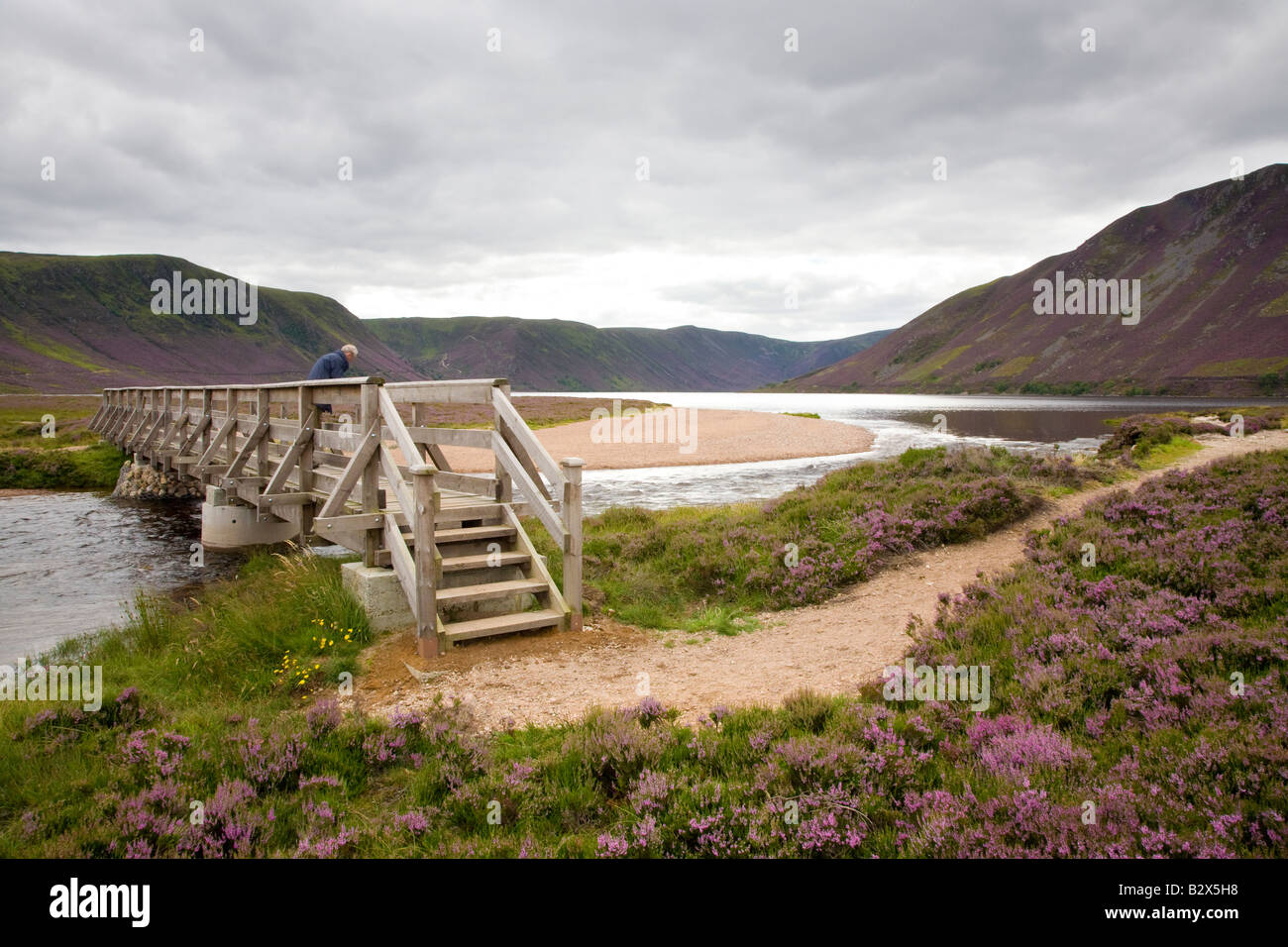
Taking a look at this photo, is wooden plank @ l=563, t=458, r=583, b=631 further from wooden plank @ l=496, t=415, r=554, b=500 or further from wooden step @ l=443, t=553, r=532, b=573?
wooden plank @ l=496, t=415, r=554, b=500

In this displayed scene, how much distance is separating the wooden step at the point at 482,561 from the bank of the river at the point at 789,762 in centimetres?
198

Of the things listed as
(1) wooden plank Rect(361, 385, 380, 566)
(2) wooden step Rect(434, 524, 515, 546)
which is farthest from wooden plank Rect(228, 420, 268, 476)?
(2) wooden step Rect(434, 524, 515, 546)

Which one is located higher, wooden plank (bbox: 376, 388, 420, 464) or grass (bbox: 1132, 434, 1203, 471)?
wooden plank (bbox: 376, 388, 420, 464)

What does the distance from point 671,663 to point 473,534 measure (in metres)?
3.33

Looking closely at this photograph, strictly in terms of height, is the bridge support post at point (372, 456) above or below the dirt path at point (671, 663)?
above

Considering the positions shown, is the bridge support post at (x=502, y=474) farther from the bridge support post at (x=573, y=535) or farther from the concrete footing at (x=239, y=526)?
the concrete footing at (x=239, y=526)

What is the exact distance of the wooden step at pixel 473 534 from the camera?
9.63 m

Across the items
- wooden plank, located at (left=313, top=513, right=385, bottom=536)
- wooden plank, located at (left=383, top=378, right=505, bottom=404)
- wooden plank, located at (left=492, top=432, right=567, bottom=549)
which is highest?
wooden plank, located at (left=383, top=378, right=505, bottom=404)

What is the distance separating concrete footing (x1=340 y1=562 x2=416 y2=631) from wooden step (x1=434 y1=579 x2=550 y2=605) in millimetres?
673

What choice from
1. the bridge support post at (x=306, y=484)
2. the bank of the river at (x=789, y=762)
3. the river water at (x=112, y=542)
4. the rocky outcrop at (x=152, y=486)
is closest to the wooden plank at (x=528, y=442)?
the bank of the river at (x=789, y=762)

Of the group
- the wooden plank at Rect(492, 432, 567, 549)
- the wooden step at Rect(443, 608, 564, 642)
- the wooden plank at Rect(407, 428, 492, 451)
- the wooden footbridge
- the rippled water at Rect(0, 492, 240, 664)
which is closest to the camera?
the wooden step at Rect(443, 608, 564, 642)

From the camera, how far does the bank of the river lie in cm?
400

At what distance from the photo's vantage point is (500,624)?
875 centimetres
